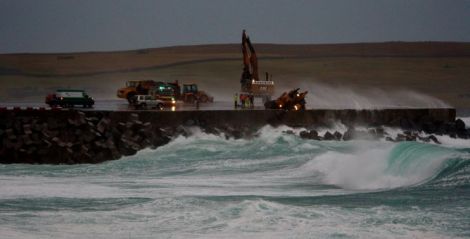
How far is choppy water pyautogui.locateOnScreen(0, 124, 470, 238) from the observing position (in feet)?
66.2

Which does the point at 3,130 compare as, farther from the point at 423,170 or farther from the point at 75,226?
the point at 75,226

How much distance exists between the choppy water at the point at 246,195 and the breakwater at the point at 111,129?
3.56 ft

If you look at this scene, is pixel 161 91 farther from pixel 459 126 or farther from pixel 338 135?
pixel 459 126

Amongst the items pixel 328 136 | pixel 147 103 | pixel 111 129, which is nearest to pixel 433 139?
pixel 328 136

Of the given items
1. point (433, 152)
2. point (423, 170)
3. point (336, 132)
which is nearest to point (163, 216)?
point (423, 170)

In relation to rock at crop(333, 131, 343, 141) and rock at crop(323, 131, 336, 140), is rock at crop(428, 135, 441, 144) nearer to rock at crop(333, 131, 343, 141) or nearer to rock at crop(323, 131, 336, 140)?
rock at crop(333, 131, 343, 141)

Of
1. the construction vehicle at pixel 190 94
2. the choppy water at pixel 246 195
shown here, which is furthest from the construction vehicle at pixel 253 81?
the choppy water at pixel 246 195

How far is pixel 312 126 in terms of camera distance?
154 feet

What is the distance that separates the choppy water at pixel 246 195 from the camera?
20.2 m

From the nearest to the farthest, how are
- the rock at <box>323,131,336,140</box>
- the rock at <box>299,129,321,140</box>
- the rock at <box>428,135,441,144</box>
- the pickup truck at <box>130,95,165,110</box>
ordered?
the rock at <box>299,129,321,140</box> < the rock at <box>323,131,336,140</box> < the rock at <box>428,135,441,144</box> < the pickup truck at <box>130,95,165,110</box>

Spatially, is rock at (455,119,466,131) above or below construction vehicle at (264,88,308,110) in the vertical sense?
below

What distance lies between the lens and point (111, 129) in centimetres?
3969

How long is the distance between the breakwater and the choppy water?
1086mm

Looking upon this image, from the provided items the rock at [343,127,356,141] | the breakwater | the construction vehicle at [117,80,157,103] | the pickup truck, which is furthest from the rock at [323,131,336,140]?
the construction vehicle at [117,80,157,103]
